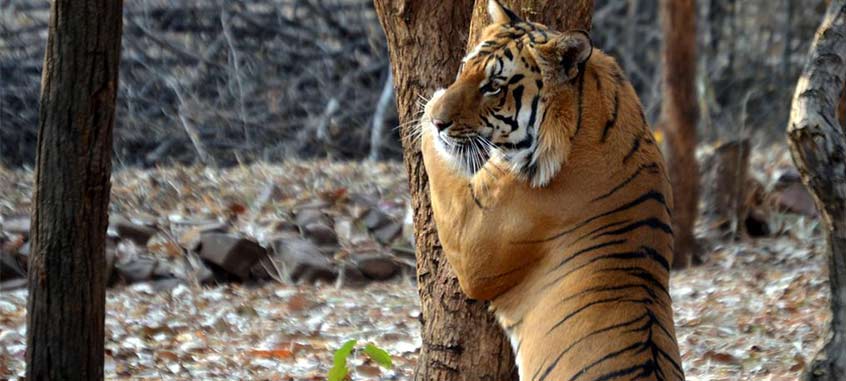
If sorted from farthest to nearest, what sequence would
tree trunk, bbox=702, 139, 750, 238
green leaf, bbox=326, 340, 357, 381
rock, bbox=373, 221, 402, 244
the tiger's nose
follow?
tree trunk, bbox=702, 139, 750, 238 → rock, bbox=373, 221, 402, 244 → green leaf, bbox=326, 340, 357, 381 → the tiger's nose

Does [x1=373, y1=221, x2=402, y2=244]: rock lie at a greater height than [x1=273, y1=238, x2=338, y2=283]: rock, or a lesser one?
greater

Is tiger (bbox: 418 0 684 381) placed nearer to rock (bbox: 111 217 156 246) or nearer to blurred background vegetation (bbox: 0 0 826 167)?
rock (bbox: 111 217 156 246)

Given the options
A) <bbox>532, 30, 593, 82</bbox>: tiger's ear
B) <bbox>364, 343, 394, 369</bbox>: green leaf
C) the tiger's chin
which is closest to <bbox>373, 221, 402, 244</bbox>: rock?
<bbox>364, 343, 394, 369</bbox>: green leaf

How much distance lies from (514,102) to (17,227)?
5153mm

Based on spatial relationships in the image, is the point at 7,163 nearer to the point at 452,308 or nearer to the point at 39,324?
the point at 39,324

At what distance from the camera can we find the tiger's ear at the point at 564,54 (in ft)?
10.9

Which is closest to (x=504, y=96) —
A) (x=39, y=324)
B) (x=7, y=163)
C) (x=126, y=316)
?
(x=39, y=324)

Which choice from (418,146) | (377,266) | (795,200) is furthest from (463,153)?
(795,200)

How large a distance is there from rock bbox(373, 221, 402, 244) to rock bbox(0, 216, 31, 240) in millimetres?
2466

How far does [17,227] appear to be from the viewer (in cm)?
755

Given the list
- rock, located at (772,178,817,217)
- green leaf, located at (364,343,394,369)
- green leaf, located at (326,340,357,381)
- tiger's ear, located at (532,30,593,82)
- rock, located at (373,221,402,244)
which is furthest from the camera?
rock, located at (772,178,817,217)

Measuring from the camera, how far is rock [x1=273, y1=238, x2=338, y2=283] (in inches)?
294

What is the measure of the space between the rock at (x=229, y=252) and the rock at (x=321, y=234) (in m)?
0.68

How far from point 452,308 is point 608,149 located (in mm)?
857
